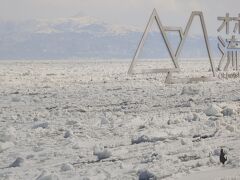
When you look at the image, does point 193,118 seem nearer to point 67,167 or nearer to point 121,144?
point 121,144

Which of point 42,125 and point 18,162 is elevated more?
point 42,125

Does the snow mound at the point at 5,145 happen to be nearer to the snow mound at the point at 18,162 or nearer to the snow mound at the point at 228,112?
the snow mound at the point at 18,162

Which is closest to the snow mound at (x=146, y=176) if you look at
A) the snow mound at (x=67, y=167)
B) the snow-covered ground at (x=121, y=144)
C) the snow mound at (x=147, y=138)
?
the snow-covered ground at (x=121, y=144)

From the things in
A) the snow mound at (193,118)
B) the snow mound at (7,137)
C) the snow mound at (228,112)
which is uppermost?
the snow mound at (228,112)

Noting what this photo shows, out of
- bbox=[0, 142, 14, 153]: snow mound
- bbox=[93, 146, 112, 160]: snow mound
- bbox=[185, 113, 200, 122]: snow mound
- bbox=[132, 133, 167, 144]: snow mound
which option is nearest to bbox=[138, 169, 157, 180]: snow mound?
bbox=[93, 146, 112, 160]: snow mound

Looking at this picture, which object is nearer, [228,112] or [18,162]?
[18,162]

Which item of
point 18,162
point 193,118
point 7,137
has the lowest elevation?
point 18,162

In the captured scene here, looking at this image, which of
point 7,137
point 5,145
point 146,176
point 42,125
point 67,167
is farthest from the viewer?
point 42,125

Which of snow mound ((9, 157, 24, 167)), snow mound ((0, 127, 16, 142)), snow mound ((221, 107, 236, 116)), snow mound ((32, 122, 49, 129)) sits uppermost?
snow mound ((221, 107, 236, 116))

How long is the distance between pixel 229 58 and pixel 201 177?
25654 mm

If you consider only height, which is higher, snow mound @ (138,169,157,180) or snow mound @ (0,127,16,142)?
snow mound @ (0,127,16,142)

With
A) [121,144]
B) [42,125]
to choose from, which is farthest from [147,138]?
[42,125]

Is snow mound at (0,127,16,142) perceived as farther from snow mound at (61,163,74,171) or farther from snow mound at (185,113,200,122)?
snow mound at (185,113,200,122)

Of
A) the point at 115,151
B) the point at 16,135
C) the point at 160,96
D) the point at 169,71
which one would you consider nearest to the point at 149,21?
the point at 169,71
